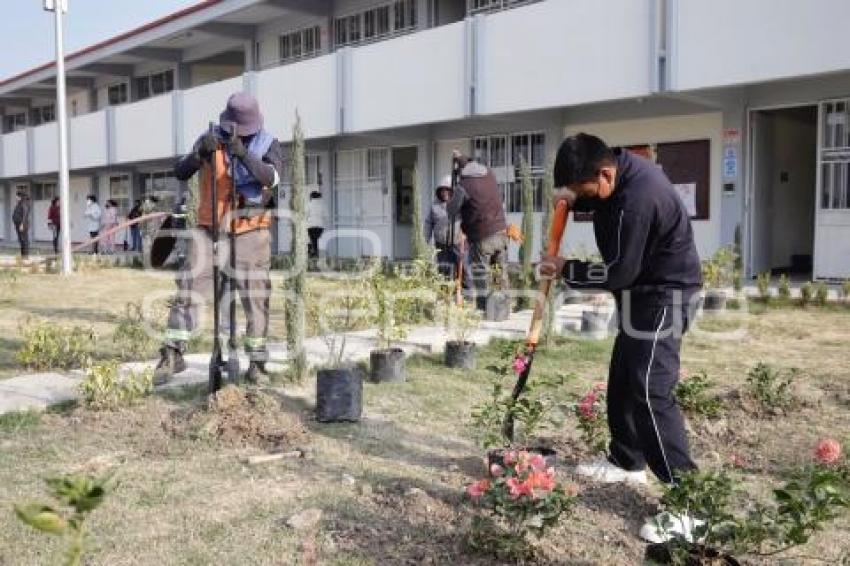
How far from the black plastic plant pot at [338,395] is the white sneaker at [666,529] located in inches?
77.0

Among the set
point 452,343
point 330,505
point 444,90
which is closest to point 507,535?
point 330,505

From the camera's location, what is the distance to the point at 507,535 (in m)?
2.87

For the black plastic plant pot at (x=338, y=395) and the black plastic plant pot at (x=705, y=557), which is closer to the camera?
the black plastic plant pot at (x=705, y=557)

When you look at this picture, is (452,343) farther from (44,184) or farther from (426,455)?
(44,184)

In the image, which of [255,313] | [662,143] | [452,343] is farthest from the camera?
[662,143]

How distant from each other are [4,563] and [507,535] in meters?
1.75

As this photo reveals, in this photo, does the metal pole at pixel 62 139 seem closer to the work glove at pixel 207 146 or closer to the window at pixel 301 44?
the window at pixel 301 44

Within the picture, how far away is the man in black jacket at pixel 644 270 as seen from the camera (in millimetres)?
3182

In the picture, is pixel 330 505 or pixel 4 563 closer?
pixel 4 563

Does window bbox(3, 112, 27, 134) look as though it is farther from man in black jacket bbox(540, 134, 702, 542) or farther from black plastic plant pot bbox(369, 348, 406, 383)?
man in black jacket bbox(540, 134, 702, 542)

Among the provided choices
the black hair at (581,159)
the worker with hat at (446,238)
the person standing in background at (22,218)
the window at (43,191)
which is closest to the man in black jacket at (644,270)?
the black hair at (581,159)

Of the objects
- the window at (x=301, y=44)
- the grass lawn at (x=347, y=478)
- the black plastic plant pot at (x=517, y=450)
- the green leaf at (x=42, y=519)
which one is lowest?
the grass lawn at (x=347, y=478)

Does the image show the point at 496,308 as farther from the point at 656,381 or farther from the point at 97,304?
the point at 97,304

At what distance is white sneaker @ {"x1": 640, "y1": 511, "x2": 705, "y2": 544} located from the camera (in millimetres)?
2635
